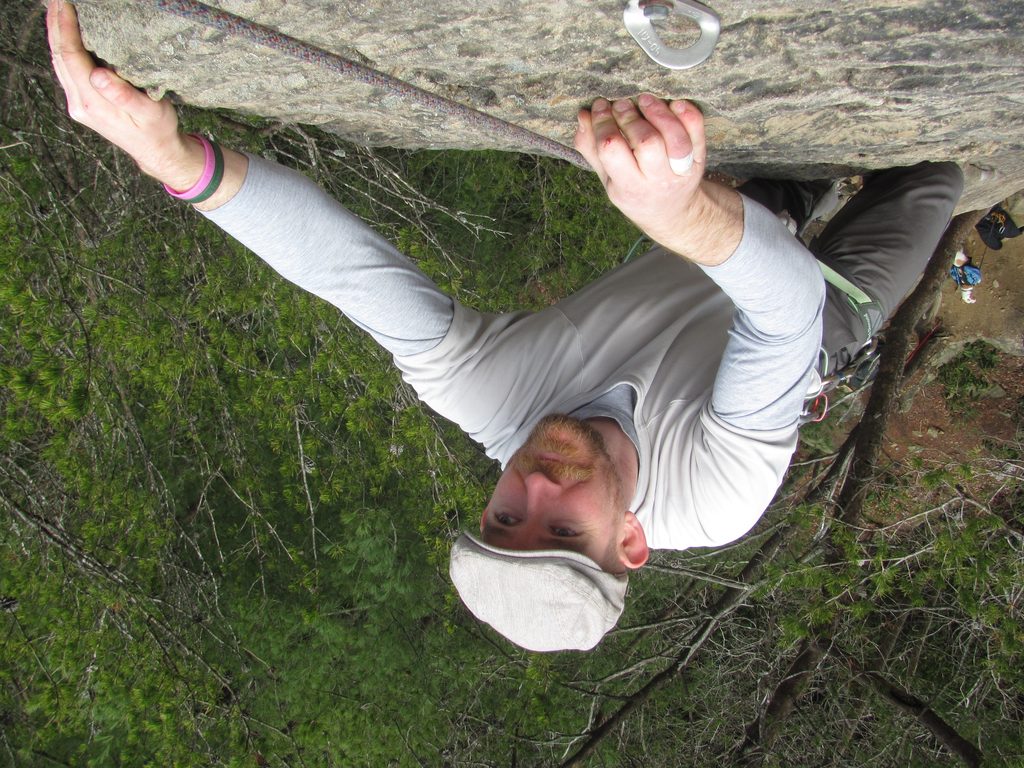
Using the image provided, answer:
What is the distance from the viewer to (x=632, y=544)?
2.24 m

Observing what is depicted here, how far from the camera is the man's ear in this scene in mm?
2205

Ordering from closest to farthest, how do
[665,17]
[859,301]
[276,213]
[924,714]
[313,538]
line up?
[665,17]
[276,213]
[859,301]
[924,714]
[313,538]

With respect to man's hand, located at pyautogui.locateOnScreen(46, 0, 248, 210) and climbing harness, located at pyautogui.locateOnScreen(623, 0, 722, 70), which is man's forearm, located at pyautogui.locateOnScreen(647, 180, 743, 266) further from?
man's hand, located at pyautogui.locateOnScreen(46, 0, 248, 210)

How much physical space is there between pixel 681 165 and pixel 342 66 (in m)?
0.78

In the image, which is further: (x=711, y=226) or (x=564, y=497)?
(x=564, y=497)

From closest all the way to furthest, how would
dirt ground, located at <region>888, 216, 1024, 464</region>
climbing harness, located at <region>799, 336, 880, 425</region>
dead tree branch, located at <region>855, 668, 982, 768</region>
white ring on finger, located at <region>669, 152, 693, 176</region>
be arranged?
white ring on finger, located at <region>669, 152, 693, 176</region> < climbing harness, located at <region>799, 336, 880, 425</region> < dead tree branch, located at <region>855, 668, 982, 768</region> < dirt ground, located at <region>888, 216, 1024, 464</region>

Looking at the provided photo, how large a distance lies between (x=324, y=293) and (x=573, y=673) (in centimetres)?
495

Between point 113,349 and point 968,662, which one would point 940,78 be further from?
point 968,662

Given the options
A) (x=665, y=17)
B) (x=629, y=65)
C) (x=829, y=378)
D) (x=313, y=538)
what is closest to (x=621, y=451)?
(x=829, y=378)

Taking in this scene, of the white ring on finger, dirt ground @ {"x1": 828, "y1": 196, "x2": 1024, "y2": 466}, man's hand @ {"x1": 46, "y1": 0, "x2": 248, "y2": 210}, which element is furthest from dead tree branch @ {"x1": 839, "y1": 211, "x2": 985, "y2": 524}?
man's hand @ {"x1": 46, "y1": 0, "x2": 248, "y2": 210}

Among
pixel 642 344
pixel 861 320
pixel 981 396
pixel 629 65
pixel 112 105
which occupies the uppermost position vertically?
pixel 629 65

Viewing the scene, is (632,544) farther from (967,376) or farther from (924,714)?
(967,376)

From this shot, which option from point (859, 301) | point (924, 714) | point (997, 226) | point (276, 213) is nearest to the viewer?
point (276, 213)

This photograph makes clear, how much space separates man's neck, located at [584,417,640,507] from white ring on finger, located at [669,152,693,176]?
0.99m
